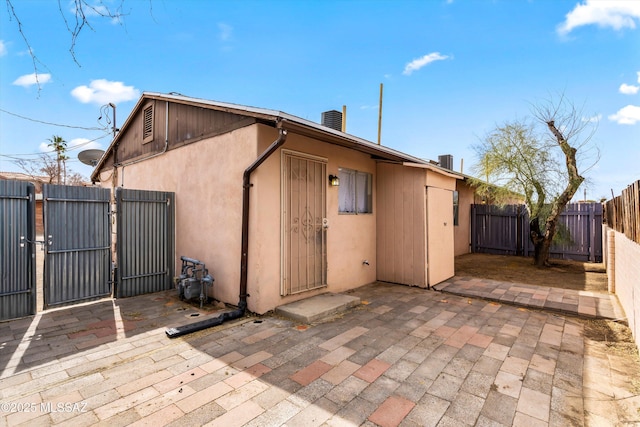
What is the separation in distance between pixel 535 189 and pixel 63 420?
1071 centimetres

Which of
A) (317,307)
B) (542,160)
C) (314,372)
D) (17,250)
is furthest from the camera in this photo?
(542,160)

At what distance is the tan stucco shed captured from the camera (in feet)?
14.6

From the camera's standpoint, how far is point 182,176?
18.9ft

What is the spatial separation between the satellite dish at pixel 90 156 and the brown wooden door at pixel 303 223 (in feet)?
24.2

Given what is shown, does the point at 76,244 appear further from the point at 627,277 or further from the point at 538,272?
the point at 538,272

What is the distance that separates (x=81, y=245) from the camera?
4.72m

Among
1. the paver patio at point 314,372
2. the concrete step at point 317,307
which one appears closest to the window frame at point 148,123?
the paver patio at point 314,372

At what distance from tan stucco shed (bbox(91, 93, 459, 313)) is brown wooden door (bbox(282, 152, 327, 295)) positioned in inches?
0.7

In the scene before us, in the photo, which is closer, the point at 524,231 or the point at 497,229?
the point at 524,231

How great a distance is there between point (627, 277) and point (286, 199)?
5098mm

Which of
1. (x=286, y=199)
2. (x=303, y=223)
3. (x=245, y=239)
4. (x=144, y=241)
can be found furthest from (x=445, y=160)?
(x=144, y=241)

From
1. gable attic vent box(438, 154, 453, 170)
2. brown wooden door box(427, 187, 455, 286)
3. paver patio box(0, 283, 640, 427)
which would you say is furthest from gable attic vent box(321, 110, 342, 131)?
gable attic vent box(438, 154, 453, 170)

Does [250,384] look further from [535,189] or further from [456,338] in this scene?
[535,189]

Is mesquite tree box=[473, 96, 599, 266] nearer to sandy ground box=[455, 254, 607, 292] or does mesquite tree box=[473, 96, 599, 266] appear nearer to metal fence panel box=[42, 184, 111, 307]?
sandy ground box=[455, 254, 607, 292]
